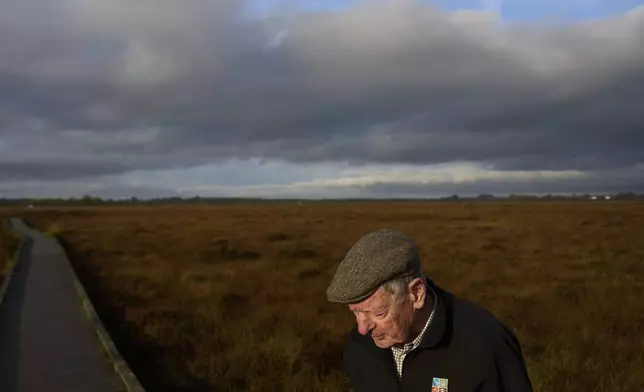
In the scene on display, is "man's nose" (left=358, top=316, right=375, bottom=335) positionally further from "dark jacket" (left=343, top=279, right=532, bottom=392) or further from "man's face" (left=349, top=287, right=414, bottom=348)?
"dark jacket" (left=343, top=279, right=532, bottom=392)

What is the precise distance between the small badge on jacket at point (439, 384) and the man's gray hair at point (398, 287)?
0.87 ft

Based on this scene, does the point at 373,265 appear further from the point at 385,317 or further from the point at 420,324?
the point at 420,324

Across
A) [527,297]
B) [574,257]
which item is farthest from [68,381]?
[574,257]

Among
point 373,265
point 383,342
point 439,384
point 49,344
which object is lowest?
point 49,344

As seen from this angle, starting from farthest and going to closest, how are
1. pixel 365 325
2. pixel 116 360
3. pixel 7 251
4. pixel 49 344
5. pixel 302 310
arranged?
pixel 7 251
pixel 302 310
pixel 49 344
pixel 116 360
pixel 365 325

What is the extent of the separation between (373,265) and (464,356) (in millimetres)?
376

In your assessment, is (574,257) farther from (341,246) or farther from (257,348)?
(257,348)

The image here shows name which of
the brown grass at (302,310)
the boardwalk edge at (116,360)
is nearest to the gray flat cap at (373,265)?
the boardwalk edge at (116,360)

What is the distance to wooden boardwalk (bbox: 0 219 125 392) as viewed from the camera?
6441mm

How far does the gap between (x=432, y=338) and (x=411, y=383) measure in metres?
0.16

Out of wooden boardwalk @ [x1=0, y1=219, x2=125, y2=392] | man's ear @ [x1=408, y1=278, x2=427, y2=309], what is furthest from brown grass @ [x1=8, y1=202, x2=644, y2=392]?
man's ear @ [x1=408, y1=278, x2=427, y2=309]

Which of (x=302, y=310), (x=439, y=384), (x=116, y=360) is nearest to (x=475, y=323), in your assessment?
(x=439, y=384)

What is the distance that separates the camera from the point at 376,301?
1.76 metres

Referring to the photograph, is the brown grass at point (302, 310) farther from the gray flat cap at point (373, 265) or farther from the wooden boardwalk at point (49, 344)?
the gray flat cap at point (373, 265)
